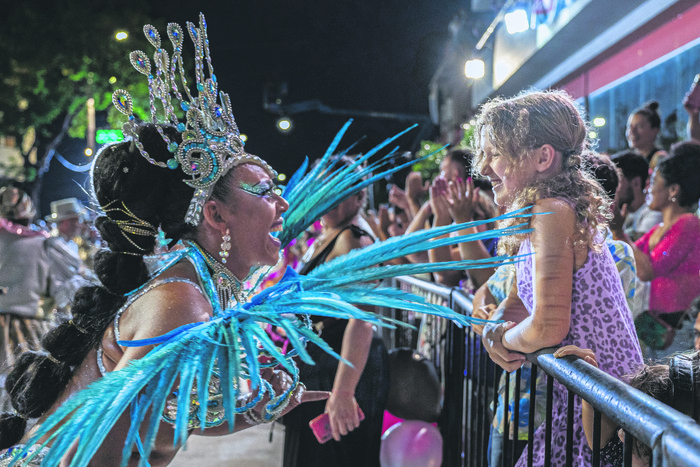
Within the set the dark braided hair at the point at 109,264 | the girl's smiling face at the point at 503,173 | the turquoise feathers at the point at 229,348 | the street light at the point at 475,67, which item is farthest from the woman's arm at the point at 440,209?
the street light at the point at 475,67

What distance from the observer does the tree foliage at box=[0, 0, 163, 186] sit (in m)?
19.3

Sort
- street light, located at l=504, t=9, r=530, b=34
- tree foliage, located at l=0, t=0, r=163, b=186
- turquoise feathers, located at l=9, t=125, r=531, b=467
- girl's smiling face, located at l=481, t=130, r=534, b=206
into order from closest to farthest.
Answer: turquoise feathers, located at l=9, t=125, r=531, b=467, girl's smiling face, located at l=481, t=130, r=534, b=206, street light, located at l=504, t=9, r=530, b=34, tree foliage, located at l=0, t=0, r=163, b=186

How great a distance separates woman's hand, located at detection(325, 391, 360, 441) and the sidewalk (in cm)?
208

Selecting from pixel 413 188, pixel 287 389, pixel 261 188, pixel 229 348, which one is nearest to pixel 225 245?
pixel 261 188

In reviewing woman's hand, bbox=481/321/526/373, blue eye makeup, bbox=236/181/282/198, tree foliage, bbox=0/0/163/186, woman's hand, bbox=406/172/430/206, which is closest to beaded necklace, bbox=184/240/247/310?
blue eye makeup, bbox=236/181/282/198

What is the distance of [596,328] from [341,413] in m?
1.45

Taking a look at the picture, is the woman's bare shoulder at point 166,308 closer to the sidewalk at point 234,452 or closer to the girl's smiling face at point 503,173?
the girl's smiling face at point 503,173

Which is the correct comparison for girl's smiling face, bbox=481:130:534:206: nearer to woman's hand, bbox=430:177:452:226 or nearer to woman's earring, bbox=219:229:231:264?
woman's earring, bbox=219:229:231:264

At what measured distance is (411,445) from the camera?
3.45m

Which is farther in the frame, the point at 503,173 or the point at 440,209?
the point at 440,209

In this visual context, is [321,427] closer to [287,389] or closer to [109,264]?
[287,389]

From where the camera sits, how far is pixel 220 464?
4.87 m

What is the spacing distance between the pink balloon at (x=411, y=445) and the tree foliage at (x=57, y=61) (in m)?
17.8

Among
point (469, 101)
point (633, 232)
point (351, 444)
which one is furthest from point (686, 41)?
point (469, 101)
